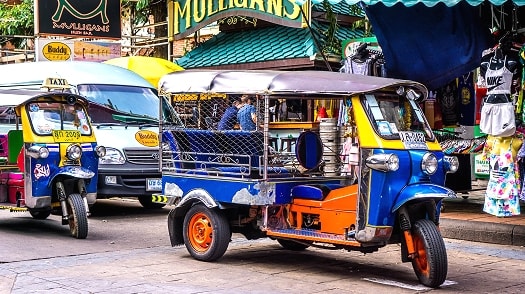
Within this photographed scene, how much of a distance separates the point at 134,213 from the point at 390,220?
644cm

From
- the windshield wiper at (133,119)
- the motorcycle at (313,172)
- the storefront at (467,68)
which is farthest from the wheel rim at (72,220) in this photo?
the storefront at (467,68)

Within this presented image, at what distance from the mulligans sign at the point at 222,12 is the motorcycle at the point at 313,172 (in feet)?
17.6

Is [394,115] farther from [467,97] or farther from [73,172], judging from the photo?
[467,97]

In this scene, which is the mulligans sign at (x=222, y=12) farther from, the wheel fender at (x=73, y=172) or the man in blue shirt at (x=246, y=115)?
the wheel fender at (x=73, y=172)

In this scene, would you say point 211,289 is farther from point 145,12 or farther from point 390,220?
point 145,12

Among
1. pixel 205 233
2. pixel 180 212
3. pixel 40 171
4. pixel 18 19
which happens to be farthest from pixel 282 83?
pixel 18 19

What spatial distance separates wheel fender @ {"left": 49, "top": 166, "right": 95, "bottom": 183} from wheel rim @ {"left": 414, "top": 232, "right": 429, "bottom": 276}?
14.5 feet

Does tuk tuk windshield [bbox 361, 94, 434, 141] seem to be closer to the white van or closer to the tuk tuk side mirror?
the tuk tuk side mirror

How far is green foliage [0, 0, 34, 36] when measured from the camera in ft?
74.6

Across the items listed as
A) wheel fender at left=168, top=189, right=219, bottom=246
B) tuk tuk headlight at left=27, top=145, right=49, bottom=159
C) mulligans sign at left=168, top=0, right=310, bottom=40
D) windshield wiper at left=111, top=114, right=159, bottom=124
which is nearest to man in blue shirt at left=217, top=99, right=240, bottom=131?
wheel fender at left=168, top=189, right=219, bottom=246

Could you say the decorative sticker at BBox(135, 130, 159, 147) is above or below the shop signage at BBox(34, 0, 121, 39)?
below

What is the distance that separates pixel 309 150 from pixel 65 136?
341 cm

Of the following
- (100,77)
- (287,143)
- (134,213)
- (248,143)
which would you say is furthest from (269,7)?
→ (248,143)

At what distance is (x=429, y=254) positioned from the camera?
661 centimetres
